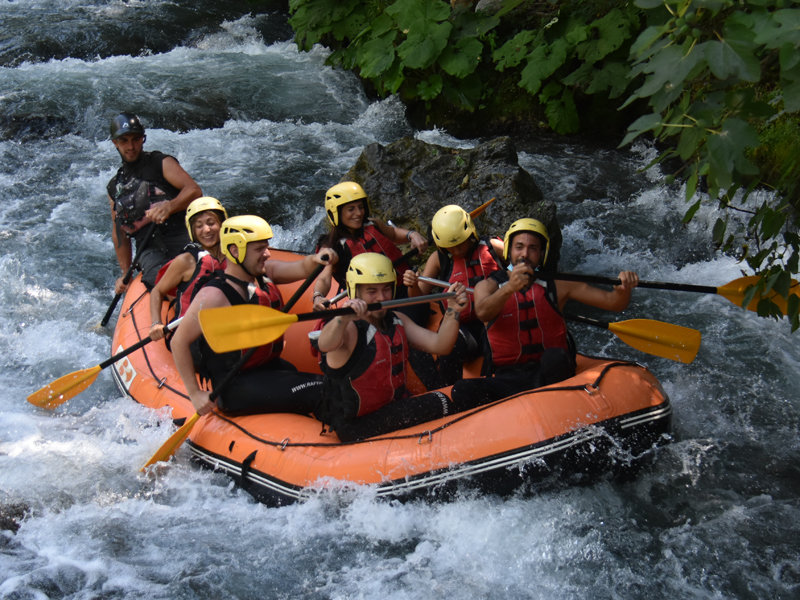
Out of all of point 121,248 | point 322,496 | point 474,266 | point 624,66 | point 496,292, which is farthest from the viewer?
point 624,66

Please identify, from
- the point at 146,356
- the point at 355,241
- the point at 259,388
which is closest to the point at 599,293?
the point at 355,241

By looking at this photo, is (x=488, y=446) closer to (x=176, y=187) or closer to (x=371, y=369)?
(x=371, y=369)

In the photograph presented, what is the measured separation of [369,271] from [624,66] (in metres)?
4.49

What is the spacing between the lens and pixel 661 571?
3.14 meters

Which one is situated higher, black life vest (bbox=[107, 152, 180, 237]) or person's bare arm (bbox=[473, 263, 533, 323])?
black life vest (bbox=[107, 152, 180, 237])

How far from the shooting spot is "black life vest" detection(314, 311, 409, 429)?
3.26 metres

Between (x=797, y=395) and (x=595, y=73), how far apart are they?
3515 mm

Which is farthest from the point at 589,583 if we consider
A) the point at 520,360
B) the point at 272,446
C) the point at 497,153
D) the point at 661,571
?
the point at 497,153

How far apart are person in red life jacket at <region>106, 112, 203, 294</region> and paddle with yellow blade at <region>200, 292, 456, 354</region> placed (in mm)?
1786

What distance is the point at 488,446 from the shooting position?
3.08m

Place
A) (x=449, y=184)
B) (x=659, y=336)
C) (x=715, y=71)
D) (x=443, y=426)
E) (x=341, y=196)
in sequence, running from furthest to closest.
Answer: (x=449, y=184), (x=341, y=196), (x=659, y=336), (x=443, y=426), (x=715, y=71)

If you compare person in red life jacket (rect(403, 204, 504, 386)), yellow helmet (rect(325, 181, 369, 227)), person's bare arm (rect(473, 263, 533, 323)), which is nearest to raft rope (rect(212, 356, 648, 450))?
person's bare arm (rect(473, 263, 533, 323))

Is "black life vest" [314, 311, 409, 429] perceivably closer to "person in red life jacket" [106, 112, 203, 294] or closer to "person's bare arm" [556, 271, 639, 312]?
"person's bare arm" [556, 271, 639, 312]

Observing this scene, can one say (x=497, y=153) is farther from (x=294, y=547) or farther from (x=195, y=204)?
(x=294, y=547)
